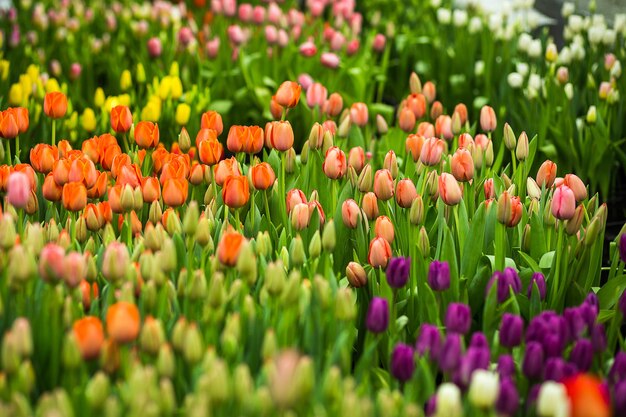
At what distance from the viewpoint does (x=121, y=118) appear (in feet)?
8.43

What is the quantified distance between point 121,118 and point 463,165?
102 centimetres

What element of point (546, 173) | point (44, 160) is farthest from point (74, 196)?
point (546, 173)

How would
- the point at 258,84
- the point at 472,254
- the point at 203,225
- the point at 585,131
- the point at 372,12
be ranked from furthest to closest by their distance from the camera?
the point at 372,12
the point at 258,84
the point at 585,131
the point at 472,254
the point at 203,225

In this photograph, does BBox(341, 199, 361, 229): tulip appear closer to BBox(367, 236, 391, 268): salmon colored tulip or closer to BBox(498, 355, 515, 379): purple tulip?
BBox(367, 236, 391, 268): salmon colored tulip

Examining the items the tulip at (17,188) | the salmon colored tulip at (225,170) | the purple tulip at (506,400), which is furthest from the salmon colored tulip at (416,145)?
the purple tulip at (506,400)

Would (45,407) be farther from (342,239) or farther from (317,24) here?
(317,24)

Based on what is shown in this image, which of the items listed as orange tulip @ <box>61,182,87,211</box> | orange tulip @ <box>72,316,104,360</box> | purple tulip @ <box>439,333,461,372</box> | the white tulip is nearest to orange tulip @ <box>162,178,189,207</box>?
orange tulip @ <box>61,182,87,211</box>

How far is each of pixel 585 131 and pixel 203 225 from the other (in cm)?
190

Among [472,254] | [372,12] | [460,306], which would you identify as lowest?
[372,12]

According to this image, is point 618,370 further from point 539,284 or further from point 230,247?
point 230,247

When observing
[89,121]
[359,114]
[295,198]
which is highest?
[295,198]

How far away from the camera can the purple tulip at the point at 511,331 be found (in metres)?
1.60

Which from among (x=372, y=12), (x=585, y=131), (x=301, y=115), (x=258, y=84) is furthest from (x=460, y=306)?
(x=372, y=12)

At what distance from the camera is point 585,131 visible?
3.23 metres
